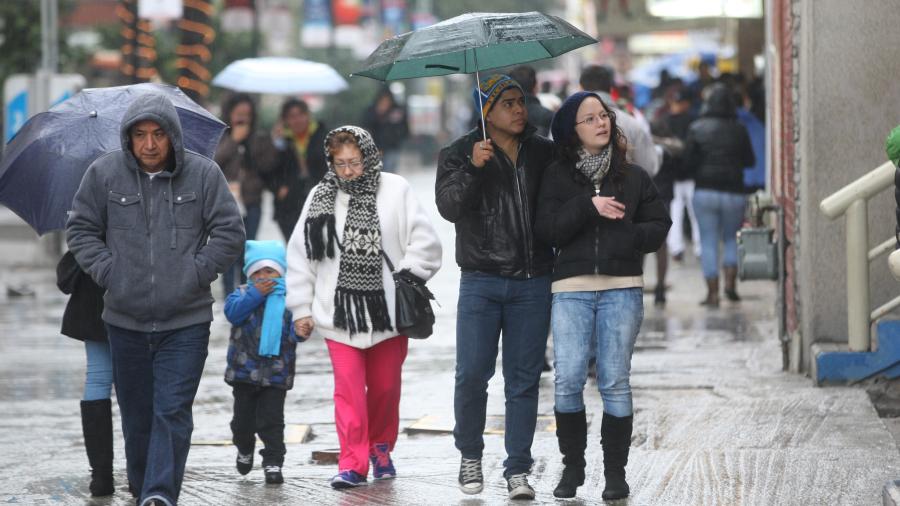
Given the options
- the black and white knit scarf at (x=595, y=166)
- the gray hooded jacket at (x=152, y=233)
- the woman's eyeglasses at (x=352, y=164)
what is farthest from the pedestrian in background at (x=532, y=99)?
the gray hooded jacket at (x=152, y=233)

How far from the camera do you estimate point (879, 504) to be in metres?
6.96

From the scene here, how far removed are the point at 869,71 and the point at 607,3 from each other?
18845 millimetres

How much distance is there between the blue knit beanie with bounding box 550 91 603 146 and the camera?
7270 millimetres

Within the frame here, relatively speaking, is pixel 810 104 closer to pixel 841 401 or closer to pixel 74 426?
pixel 841 401

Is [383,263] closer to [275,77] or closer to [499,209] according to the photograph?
[499,209]

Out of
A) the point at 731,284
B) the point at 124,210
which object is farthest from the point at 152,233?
the point at 731,284

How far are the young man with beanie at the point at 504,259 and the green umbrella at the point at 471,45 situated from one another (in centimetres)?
16

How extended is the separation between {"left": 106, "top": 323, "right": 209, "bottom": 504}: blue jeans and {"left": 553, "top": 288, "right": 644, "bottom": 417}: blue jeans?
151 centimetres

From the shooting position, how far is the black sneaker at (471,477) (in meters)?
7.46

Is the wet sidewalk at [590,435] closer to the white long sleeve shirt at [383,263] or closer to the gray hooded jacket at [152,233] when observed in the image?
the white long sleeve shirt at [383,263]

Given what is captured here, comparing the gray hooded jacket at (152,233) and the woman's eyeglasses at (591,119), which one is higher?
the woman's eyeglasses at (591,119)

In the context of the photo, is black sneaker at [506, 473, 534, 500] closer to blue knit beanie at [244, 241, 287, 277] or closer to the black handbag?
the black handbag

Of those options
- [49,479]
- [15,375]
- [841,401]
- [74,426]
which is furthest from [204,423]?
[841,401]

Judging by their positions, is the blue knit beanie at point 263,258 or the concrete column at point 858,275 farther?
the concrete column at point 858,275
